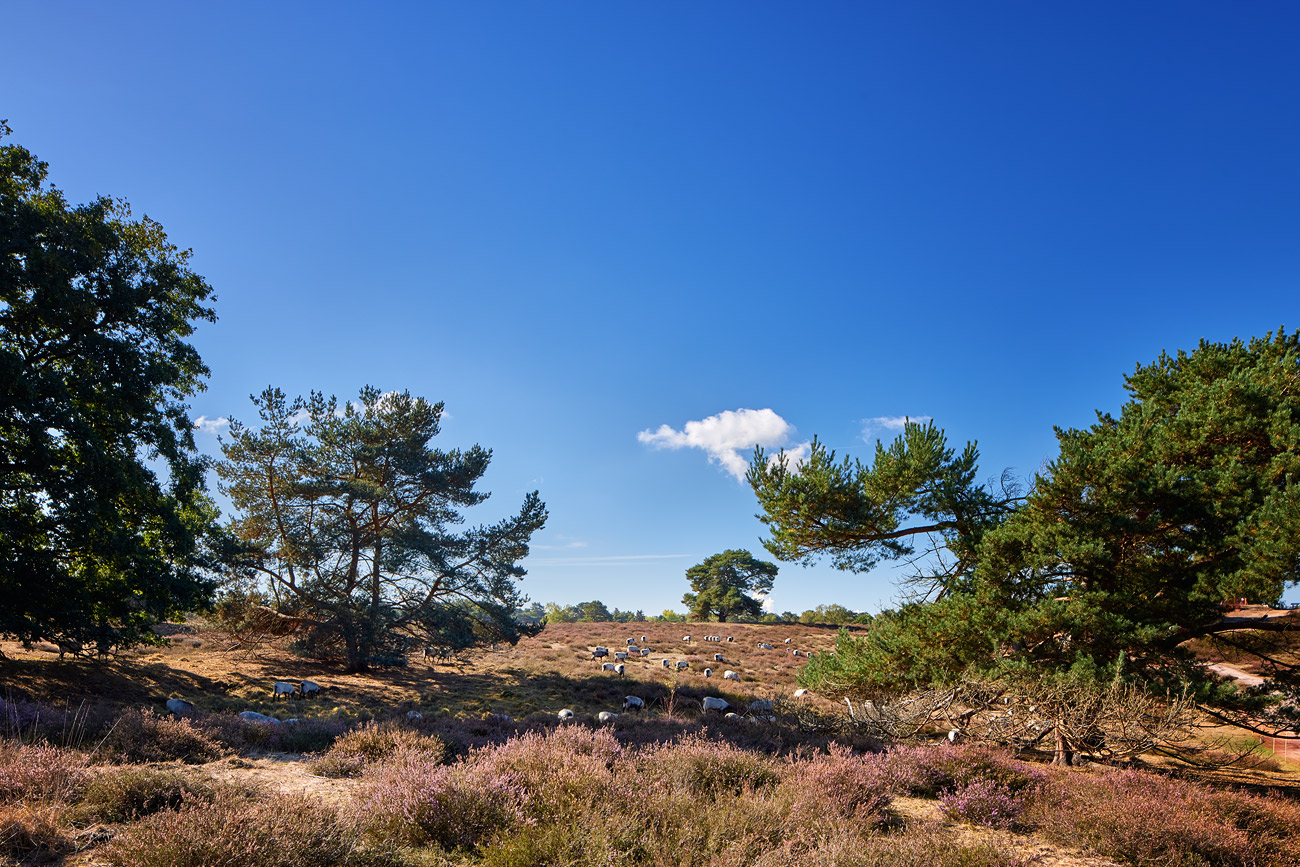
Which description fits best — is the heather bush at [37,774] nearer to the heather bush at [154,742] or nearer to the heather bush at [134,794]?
the heather bush at [134,794]

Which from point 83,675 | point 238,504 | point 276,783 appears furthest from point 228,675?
point 276,783

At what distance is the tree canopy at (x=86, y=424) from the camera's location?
37.2 ft

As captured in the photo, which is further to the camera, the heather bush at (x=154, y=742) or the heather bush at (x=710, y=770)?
the heather bush at (x=154, y=742)

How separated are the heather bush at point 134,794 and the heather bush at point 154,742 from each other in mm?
1980

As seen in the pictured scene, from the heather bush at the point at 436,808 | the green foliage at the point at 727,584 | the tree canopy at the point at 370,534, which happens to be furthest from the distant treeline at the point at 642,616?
the heather bush at the point at 436,808

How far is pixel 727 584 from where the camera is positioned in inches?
2174

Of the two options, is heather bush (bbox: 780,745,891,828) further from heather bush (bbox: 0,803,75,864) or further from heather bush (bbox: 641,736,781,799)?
heather bush (bbox: 0,803,75,864)

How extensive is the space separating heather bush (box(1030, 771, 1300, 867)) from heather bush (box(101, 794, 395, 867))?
770 cm

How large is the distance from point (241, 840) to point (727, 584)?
54.1 metres

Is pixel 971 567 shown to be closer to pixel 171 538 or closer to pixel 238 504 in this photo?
pixel 171 538

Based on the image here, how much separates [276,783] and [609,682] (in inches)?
600

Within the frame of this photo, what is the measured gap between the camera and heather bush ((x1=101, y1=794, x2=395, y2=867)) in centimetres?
370

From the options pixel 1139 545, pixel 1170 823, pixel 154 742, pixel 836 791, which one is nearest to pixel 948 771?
pixel 1170 823

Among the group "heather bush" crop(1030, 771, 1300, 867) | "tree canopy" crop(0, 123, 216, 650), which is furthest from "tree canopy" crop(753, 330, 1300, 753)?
"tree canopy" crop(0, 123, 216, 650)
